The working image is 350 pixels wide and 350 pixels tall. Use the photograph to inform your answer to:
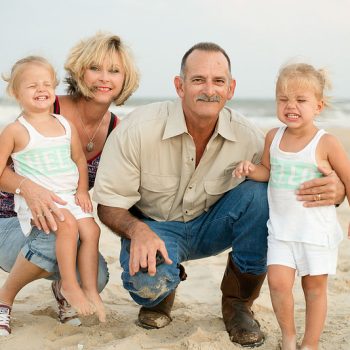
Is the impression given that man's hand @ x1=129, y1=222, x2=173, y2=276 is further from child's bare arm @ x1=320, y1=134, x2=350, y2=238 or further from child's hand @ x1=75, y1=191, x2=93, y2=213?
child's bare arm @ x1=320, y1=134, x2=350, y2=238

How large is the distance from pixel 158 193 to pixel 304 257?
1005 millimetres

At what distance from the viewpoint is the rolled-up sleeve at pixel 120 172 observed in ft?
11.3

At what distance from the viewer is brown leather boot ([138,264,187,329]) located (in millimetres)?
3428

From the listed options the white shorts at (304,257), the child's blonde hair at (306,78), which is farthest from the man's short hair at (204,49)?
the white shorts at (304,257)

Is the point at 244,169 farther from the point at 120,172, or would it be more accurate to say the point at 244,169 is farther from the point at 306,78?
the point at 120,172

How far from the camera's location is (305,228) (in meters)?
2.94

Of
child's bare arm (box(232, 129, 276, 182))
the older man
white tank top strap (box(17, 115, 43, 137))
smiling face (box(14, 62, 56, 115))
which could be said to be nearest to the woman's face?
the older man

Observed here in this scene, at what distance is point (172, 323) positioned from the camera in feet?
11.5

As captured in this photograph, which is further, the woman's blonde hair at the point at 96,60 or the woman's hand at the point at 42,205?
the woman's blonde hair at the point at 96,60

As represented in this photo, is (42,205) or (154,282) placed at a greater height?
(42,205)

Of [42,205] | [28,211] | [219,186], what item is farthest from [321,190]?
[28,211]

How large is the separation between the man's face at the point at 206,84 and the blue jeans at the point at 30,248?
3.54 feet

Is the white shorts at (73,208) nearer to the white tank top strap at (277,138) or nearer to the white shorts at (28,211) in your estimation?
the white shorts at (28,211)

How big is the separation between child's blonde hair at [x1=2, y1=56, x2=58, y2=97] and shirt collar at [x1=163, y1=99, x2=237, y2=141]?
0.70 m
